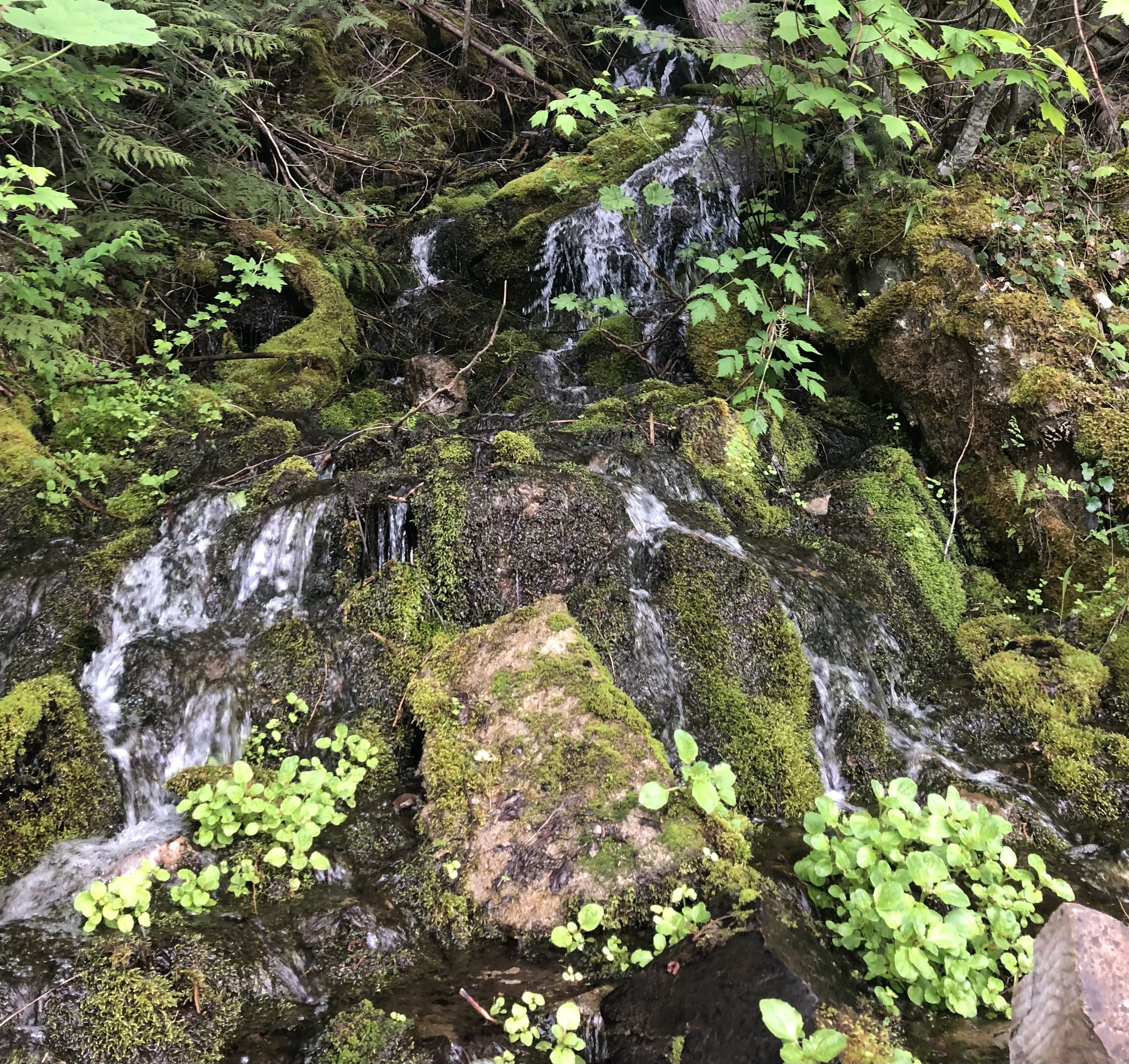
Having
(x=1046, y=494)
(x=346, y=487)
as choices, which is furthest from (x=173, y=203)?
(x=1046, y=494)

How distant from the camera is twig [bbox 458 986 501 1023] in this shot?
80.7 inches

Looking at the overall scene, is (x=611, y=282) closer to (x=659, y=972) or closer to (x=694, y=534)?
(x=694, y=534)

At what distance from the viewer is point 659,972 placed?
199 cm

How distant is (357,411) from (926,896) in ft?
18.8

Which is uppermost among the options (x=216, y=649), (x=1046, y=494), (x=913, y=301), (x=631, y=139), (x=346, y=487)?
(x=631, y=139)

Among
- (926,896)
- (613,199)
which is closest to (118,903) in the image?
(926,896)

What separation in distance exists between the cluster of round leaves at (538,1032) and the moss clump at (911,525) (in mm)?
3827

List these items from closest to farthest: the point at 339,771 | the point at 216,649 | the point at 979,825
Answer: the point at 979,825, the point at 339,771, the point at 216,649

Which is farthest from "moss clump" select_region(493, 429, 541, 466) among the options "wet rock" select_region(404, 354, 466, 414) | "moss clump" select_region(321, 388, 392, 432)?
"wet rock" select_region(404, 354, 466, 414)

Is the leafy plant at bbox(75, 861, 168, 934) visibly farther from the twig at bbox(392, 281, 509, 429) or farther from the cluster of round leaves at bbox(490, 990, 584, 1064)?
the twig at bbox(392, 281, 509, 429)

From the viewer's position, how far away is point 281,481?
4.42m

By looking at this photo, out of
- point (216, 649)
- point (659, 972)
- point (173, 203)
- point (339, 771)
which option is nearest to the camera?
point (659, 972)

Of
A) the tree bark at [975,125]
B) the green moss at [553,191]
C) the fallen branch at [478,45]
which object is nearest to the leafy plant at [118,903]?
the green moss at [553,191]

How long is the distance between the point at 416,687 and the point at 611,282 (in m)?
5.71
